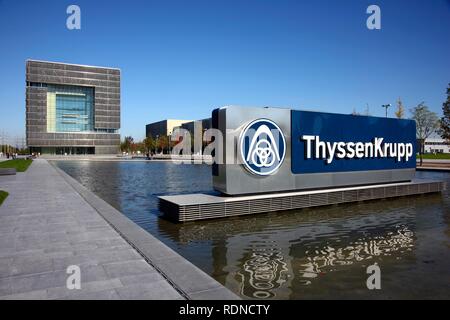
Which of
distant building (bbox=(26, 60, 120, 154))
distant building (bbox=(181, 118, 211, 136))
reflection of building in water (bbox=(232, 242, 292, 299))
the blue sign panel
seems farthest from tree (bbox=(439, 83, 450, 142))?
distant building (bbox=(26, 60, 120, 154))

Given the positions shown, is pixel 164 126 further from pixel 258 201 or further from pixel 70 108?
pixel 258 201

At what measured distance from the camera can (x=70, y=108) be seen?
119375 mm

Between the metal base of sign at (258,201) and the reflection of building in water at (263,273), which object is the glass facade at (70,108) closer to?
the metal base of sign at (258,201)

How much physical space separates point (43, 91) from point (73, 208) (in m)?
117

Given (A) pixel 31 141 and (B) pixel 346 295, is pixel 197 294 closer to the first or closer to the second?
(B) pixel 346 295

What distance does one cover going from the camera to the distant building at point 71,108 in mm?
111125

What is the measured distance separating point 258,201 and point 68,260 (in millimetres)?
6926

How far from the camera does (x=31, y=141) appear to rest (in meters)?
111

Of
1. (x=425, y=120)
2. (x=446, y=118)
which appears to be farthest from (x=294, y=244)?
(x=425, y=120)

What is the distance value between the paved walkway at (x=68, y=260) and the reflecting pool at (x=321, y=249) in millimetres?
1320

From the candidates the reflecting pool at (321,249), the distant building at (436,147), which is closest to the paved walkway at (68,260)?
the reflecting pool at (321,249)

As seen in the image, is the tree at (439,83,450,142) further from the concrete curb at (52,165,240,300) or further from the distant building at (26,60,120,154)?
the distant building at (26,60,120,154)

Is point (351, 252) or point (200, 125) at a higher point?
point (200, 125)
